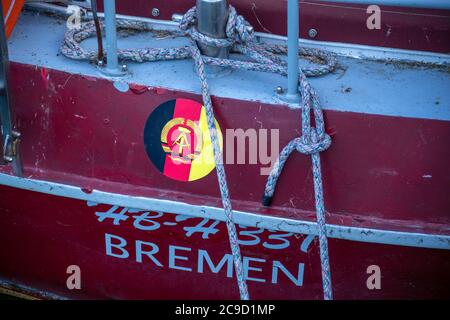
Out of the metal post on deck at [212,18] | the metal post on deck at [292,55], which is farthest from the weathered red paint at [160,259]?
the metal post on deck at [212,18]

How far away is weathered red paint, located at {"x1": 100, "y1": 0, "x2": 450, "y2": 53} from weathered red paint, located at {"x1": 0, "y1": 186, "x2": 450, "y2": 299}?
603mm

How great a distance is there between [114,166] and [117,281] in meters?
0.38

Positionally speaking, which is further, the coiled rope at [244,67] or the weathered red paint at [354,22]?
the weathered red paint at [354,22]

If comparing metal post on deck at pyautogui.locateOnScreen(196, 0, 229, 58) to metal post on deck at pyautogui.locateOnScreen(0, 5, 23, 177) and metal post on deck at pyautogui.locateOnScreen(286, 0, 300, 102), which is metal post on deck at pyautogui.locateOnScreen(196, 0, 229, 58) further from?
metal post on deck at pyautogui.locateOnScreen(0, 5, 23, 177)

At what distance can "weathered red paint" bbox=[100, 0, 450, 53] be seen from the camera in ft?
6.77

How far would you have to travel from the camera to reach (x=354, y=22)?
2100mm

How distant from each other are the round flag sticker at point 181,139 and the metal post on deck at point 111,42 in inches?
6.4

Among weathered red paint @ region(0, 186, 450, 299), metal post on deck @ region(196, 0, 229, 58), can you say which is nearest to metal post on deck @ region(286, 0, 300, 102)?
metal post on deck @ region(196, 0, 229, 58)

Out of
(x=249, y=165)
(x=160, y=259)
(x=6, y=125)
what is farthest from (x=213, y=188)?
(x=6, y=125)

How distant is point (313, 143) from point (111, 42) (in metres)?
0.61

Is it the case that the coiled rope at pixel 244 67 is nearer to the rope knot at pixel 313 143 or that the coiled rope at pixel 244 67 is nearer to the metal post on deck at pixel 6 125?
the rope knot at pixel 313 143

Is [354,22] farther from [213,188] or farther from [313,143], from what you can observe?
[213,188]

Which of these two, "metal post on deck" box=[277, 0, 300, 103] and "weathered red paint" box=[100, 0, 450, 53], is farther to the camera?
"weathered red paint" box=[100, 0, 450, 53]

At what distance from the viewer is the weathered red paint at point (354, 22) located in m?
2.06
